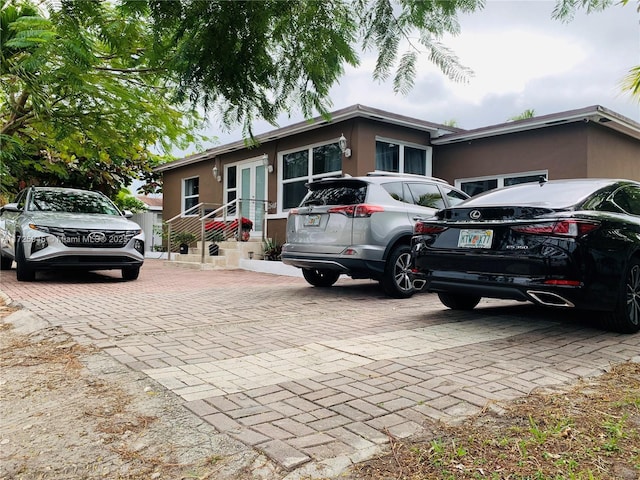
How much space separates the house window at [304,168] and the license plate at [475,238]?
24.9 feet

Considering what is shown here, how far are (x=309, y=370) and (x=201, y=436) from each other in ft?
3.99

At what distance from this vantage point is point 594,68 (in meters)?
4.27

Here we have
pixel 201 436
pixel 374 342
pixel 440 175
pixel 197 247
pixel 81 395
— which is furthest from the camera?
pixel 197 247

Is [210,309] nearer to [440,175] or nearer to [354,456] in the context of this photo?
[354,456]

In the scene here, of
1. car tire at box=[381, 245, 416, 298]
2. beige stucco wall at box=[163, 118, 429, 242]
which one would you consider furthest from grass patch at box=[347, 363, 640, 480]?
beige stucco wall at box=[163, 118, 429, 242]

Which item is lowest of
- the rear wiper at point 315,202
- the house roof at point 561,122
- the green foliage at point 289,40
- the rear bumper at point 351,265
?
the rear bumper at point 351,265

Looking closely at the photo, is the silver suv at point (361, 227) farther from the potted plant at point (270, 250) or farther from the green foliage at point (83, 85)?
the potted plant at point (270, 250)

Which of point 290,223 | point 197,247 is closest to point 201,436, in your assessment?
point 290,223

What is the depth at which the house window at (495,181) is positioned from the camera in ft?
37.0

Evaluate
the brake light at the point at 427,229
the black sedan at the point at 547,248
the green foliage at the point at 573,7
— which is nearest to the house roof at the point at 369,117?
the brake light at the point at 427,229

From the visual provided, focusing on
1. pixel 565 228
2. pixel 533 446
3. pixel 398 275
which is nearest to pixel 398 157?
pixel 398 275

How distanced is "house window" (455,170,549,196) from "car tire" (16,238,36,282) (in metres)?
9.80

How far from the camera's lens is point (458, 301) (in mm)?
6180

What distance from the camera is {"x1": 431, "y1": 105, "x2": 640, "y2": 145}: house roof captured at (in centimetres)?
1003
